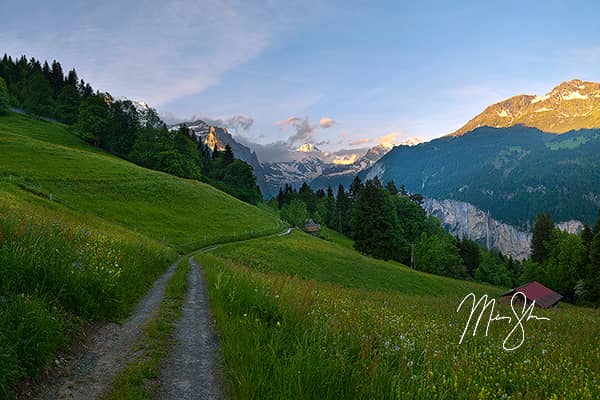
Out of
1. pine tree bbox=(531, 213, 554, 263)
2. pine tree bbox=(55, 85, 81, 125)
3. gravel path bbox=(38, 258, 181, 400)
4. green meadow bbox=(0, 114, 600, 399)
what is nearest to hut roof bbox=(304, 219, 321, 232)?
pine tree bbox=(531, 213, 554, 263)

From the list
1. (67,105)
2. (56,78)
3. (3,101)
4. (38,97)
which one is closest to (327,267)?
(3,101)

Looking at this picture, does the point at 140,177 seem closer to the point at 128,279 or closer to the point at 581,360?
the point at 128,279

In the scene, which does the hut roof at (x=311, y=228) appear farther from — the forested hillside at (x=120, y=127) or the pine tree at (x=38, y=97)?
the pine tree at (x=38, y=97)

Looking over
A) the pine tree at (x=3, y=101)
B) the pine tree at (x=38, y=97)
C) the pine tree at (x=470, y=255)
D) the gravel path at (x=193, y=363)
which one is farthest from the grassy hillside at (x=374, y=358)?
the pine tree at (x=38, y=97)

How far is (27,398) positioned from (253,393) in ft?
9.69

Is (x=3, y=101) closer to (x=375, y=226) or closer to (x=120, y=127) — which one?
(x=120, y=127)

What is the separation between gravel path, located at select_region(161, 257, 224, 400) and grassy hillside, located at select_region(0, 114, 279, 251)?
29.3 metres

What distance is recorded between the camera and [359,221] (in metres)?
69.1

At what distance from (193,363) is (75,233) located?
8.96 metres

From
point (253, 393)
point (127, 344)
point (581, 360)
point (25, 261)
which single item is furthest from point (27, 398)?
point (581, 360)

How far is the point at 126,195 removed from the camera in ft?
169

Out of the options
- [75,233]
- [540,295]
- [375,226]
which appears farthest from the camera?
[375,226]

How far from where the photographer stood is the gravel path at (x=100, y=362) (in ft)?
15.4

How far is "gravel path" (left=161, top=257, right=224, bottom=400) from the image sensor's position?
493 centimetres
